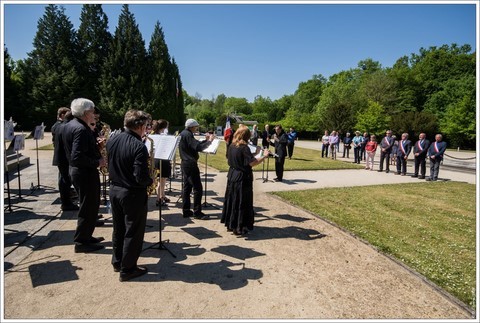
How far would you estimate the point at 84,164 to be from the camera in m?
4.48

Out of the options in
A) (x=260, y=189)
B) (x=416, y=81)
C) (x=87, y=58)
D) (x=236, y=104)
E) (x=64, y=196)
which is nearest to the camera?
Answer: (x=64, y=196)

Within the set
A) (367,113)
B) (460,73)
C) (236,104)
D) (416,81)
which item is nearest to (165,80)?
(367,113)

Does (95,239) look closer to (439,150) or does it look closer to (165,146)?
(165,146)

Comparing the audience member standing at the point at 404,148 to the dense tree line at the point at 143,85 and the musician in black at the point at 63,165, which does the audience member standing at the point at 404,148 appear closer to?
the musician in black at the point at 63,165

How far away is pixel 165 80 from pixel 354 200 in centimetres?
4681

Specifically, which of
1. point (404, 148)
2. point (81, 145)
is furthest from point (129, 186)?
point (404, 148)

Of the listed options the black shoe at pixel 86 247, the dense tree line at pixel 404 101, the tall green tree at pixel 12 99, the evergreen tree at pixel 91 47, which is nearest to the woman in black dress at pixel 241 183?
the black shoe at pixel 86 247

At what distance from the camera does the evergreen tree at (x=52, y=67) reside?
4200cm

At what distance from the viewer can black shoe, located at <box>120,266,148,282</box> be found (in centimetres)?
395

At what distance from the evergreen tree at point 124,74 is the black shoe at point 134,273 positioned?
45.1 meters

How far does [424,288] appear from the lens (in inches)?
161

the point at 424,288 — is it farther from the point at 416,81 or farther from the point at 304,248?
the point at 416,81

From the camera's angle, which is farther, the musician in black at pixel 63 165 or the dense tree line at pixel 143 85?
the dense tree line at pixel 143 85

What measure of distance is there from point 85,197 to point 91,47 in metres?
50.2
